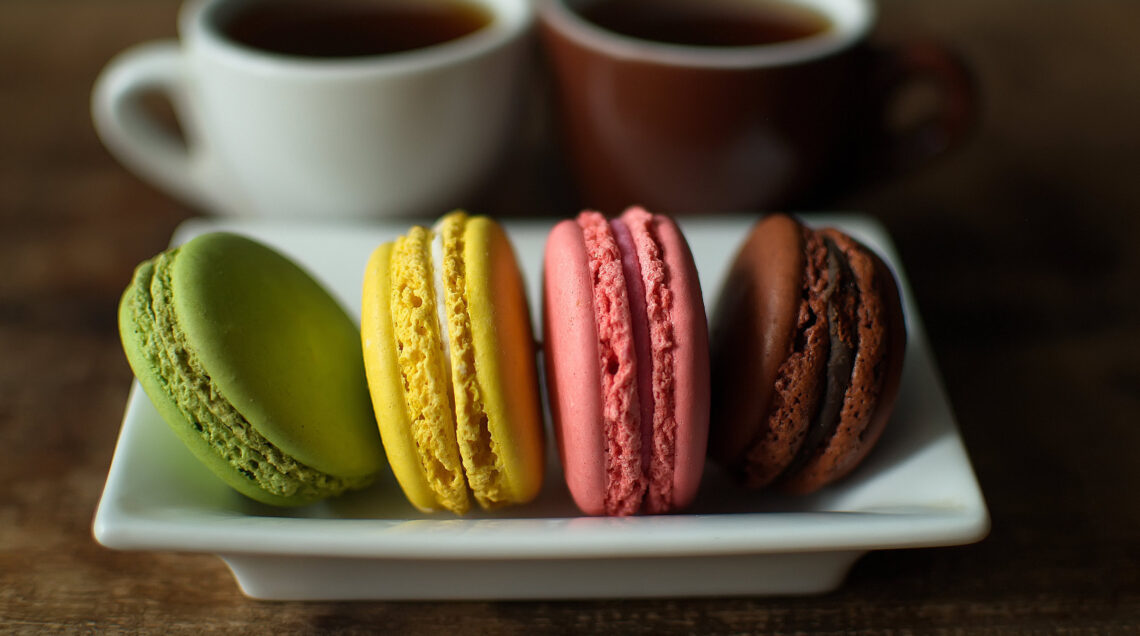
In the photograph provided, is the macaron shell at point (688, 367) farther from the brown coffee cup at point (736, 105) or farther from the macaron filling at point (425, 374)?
the brown coffee cup at point (736, 105)

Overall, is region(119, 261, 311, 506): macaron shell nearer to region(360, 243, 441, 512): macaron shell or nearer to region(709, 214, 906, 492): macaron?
region(360, 243, 441, 512): macaron shell

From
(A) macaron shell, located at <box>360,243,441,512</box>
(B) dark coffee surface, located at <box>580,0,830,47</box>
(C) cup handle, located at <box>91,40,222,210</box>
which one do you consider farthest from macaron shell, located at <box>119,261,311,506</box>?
(B) dark coffee surface, located at <box>580,0,830,47</box>

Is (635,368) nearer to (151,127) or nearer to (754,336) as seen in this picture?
(754,336)

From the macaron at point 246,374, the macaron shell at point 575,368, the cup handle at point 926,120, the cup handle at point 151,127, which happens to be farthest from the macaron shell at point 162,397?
the cup handle at point 926,120

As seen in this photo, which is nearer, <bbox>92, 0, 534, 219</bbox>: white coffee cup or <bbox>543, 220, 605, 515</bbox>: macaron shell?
<bbox>543, 220, 605, 515</bbox>: macaron shell

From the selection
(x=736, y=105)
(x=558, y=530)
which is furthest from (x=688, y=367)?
(x=736, y=105)
